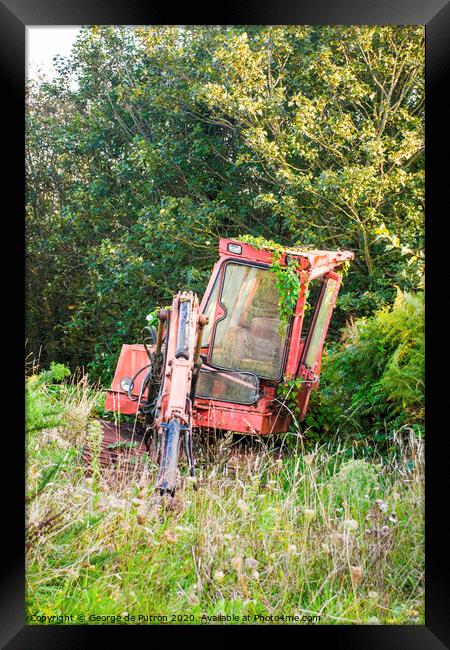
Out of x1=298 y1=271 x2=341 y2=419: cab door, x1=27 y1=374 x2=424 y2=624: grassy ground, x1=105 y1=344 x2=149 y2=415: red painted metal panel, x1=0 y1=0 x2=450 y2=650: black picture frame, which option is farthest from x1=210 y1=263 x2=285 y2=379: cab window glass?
x1=0 y1=0 x2=450 y2=650: black picture frame

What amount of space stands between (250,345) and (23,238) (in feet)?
6.21

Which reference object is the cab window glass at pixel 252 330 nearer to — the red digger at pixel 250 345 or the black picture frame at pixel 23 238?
the red digger at pixel 250 345

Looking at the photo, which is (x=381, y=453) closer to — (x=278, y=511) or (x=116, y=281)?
(x=278, y=511)

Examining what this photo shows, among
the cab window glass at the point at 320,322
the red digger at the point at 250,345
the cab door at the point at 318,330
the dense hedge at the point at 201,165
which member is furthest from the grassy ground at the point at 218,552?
the cab window glass at the point at 320,322

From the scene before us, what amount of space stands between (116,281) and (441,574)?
3.03 m

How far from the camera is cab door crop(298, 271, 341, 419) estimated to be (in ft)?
20.0

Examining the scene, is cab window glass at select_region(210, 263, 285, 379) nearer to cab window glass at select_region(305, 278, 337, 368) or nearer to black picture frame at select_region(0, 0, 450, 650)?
cab window glass at select_region(305, 278, 337, 368)

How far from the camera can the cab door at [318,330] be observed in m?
6.11

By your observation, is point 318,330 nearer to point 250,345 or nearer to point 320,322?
point 320,322

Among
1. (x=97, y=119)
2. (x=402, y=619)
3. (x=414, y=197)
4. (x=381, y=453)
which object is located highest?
(x=97, y=119)

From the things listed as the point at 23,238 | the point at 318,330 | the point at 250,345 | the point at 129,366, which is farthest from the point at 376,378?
the point at 23,238

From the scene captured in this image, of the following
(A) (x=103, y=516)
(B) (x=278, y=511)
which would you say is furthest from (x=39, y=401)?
(B) (x=278, y=511)

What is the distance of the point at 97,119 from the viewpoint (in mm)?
5836

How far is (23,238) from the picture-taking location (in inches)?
185
